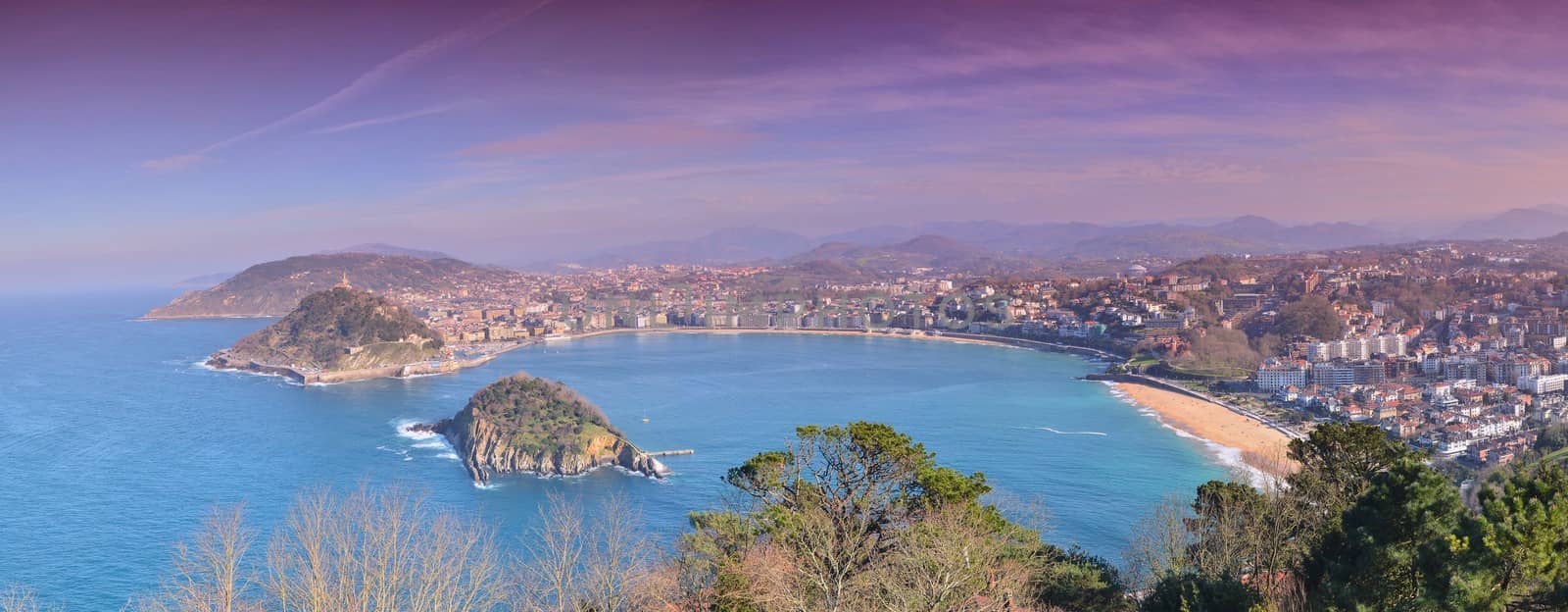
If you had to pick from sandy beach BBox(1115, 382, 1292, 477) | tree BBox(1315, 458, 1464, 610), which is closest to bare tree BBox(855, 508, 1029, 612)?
tree BBox(1315, 458, 1464, 610)

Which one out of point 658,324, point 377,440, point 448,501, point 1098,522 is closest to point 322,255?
point 658,324

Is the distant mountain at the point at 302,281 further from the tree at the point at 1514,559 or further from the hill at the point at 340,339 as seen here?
the tree at the point at 1514,559

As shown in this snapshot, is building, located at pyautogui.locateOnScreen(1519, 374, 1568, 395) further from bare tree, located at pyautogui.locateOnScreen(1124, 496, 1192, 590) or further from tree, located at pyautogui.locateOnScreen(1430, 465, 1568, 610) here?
tree, located at pyautogui.locateOnScreen(1430, 465, 1568, 610)

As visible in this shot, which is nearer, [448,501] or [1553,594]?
[1553,594]

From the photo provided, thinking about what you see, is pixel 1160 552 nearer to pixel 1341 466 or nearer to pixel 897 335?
pixel 1341 466

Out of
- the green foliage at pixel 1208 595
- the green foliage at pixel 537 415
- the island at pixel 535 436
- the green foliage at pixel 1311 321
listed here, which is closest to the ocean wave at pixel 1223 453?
Result: the green foliage at pixel 1208 595

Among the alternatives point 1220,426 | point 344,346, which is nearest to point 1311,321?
point 1220,426

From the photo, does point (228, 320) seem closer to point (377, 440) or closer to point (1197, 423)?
point (377, 440)
